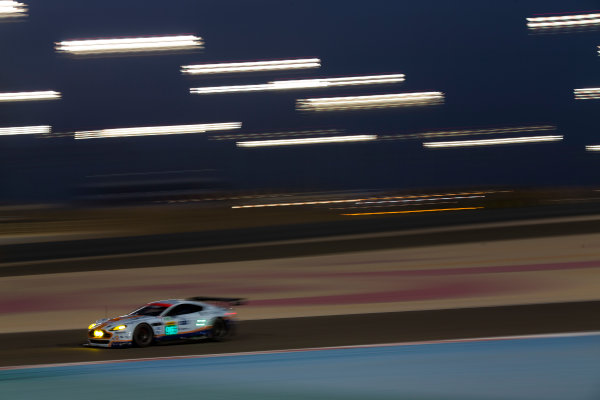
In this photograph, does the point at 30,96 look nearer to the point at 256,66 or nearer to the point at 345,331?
the point at 256,66

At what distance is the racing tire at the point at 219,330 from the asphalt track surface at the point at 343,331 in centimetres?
13

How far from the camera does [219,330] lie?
8492mm

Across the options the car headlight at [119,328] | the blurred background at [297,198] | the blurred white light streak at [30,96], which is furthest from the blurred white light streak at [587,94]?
the car headlight at [119,328]

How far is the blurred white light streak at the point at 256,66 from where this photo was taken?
18938mm

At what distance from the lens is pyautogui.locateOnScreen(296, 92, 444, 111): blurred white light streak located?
763 inches

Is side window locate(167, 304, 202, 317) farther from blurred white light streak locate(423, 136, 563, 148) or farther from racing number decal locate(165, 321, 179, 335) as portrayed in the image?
blurred white light streak locate(423, 136, 563, 148)

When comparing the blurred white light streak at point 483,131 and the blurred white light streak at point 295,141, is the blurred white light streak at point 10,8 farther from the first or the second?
the blurred white light streak at point 483,131

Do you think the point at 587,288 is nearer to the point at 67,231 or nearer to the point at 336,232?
the point at 336,232

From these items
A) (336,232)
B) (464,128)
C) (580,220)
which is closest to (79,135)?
(336,232)

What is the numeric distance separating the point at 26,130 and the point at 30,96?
96 centimetres

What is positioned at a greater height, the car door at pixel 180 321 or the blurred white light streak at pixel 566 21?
the blurred white light streak at pixel 566 21

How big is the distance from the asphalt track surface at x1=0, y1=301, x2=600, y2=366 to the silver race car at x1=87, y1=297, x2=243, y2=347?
0.41 ft

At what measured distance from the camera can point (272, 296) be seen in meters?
12.7

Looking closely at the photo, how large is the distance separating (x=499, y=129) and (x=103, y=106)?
36.4 feet
